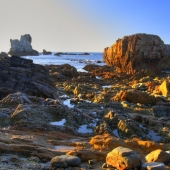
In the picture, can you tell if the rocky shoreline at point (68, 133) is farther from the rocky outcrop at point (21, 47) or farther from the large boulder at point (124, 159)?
the rocky outcrop at point (21, 47)

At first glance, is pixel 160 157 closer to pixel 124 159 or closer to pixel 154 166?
pixel 154 166

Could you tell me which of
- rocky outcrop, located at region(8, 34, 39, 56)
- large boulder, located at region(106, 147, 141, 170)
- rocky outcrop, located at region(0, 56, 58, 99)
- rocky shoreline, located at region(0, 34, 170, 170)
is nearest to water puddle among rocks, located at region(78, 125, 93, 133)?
rocky shoreline, located at region(0, 34, 170, 170)

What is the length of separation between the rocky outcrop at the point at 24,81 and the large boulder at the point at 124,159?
772cm

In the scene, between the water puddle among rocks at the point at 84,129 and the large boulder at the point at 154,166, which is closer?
the large boulder at the point at 154,166

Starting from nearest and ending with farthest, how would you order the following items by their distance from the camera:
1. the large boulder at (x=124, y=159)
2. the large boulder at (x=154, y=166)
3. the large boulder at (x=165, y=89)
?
the large boulder at (x=154, y=166), the large boulder at (x=124, y=159), the large boulder at (x=165, y=89)

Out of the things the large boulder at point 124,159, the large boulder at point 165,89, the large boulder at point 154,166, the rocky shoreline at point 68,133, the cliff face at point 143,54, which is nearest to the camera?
the large boulder at point 154,166

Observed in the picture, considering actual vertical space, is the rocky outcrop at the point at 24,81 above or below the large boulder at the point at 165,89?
above

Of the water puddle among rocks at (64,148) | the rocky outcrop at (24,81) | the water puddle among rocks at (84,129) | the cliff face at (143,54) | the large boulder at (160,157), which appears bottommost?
the water puddle among rocks at (84,129)

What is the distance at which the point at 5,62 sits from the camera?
46.9 feet

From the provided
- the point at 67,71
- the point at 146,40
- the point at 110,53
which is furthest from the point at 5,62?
the point at 110,53

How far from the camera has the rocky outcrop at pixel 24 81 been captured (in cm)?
1248

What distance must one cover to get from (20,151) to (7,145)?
33 centimetres

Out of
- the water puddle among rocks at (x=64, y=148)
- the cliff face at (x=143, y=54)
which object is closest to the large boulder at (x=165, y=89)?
the water puddle among rocks at (x=64, y=148)

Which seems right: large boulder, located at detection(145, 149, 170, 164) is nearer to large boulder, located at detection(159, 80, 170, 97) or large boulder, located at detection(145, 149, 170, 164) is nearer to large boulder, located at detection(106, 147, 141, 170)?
large boulder, located at detection(106, 147, 141, 170)
